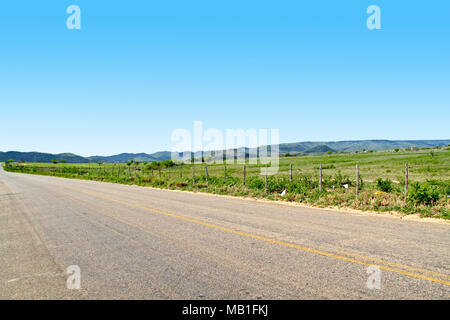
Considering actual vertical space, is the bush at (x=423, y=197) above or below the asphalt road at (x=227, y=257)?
above

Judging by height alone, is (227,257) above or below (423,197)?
below

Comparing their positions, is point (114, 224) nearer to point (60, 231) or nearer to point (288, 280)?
point (60, 231)

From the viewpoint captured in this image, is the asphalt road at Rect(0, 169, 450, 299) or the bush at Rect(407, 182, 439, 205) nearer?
the asphalt road at Rect(0, 169, 450, 299)

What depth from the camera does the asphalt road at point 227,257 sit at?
5078 millimetres

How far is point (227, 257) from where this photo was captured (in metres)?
6.78

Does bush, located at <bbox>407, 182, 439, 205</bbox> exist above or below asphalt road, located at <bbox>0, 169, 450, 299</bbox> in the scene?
above

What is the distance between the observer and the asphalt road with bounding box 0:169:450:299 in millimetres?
Answer: 5078

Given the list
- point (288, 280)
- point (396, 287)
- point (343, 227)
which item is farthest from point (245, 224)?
point (396, 287)

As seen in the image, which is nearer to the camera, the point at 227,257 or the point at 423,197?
the point at 227,257

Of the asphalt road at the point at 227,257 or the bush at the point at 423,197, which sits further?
the bush at the point at 423,197
